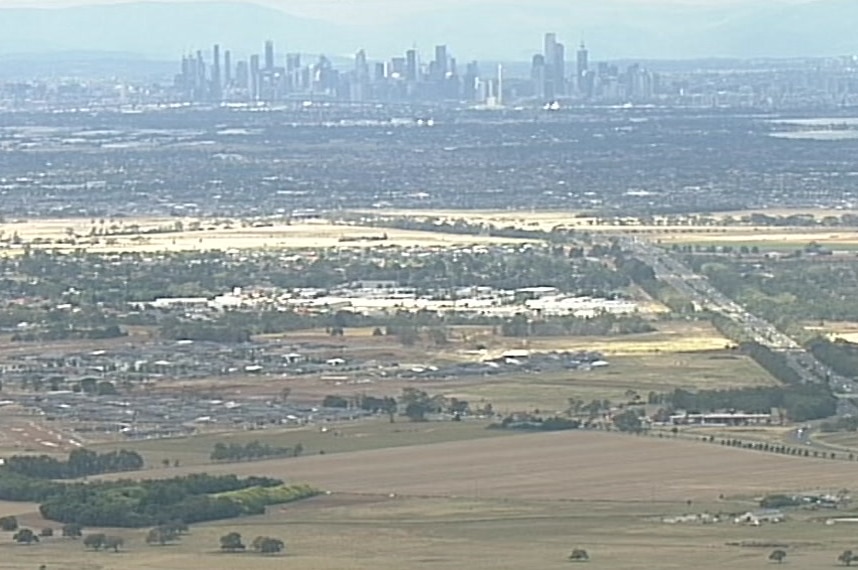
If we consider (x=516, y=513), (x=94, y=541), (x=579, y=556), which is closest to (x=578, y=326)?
(x=516, y=513)

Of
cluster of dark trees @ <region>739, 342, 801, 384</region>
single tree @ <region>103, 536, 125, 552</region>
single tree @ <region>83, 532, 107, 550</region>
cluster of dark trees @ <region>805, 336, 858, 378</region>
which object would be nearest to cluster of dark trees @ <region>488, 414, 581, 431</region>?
cluster of dark trees @ <region>739, 342, 801, 384</region>

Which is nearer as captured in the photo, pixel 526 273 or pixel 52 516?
pixel 52 516

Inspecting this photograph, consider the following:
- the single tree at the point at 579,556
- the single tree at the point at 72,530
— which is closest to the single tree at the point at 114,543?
the single tree at the point at 72,530

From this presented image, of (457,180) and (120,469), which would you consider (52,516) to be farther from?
(457,180)

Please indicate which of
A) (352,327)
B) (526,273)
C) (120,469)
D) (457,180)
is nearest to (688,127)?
(457,180)

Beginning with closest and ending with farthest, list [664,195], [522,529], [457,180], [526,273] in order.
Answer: [522,529], [526,273], [664,195], [457,180]
